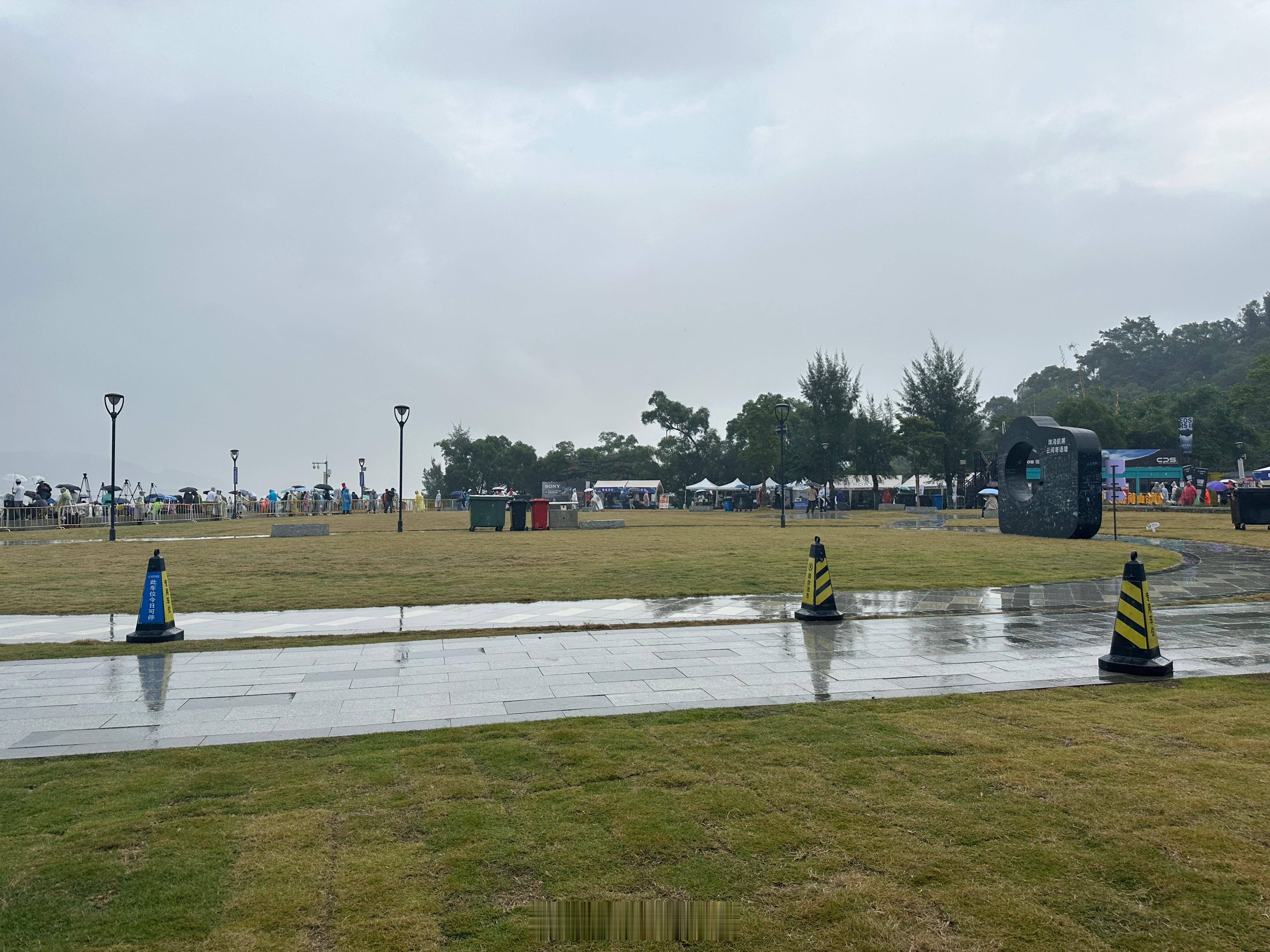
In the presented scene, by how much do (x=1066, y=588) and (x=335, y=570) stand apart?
1259cm

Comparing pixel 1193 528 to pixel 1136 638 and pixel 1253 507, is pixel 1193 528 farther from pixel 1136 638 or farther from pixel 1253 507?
pixel 1136 638

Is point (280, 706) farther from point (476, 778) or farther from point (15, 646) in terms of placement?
point (15, 646)

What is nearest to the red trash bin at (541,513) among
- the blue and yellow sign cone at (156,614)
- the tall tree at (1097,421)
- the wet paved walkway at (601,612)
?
the wet paved walkway at (601,612)

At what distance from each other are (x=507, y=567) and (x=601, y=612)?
5986mm

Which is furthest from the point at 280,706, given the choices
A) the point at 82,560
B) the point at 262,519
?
the point at 262,519

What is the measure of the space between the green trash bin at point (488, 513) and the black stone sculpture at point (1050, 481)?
17577 millimetres

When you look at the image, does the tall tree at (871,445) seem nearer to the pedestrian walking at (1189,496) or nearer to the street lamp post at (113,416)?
the pedestrian walking at (1189,496)

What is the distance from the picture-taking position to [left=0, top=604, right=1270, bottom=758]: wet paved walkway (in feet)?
18.5

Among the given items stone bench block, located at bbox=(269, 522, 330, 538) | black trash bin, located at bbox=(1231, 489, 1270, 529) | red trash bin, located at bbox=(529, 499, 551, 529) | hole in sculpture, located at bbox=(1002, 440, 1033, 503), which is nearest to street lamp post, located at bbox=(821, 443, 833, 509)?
red trash bin, located at bbox=(529, 499, 551, 529)

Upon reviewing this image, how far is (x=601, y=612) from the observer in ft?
34.8

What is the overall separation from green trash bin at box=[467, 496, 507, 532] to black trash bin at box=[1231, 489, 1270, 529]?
24560 mm

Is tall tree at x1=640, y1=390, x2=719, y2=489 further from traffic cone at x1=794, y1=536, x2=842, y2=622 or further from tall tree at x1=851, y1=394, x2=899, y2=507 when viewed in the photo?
traffic cone at x1=794, y1=536, x2=842, y2=622

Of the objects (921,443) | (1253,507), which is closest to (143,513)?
(1253,507)

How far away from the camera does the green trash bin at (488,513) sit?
31.2 m
